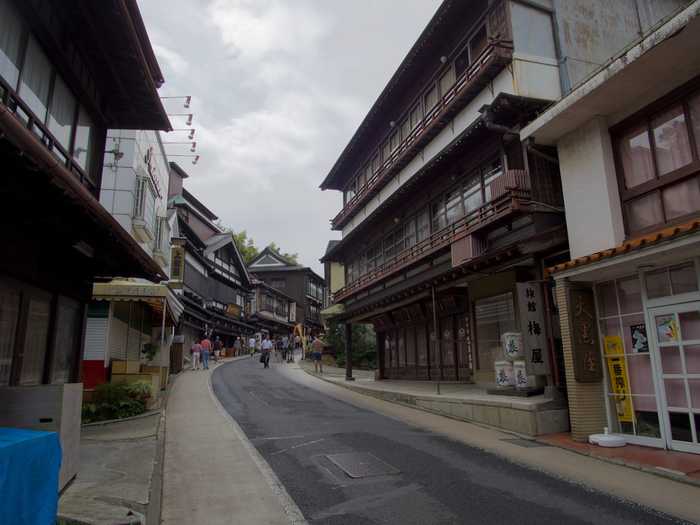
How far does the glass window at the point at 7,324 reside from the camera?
7.02 meters

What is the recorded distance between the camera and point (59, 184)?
17.6ft

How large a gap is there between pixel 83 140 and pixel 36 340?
3857 millimetres

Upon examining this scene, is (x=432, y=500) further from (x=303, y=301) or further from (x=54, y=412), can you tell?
(x=303, y=301)

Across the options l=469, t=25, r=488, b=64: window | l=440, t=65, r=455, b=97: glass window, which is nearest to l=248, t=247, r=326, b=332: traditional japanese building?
l=440, t=65, r=455, b=97: glass window

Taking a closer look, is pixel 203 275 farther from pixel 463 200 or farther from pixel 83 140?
pixel 83 140

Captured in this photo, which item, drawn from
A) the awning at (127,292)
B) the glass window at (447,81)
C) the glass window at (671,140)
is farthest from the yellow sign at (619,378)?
the awning at (127,292)

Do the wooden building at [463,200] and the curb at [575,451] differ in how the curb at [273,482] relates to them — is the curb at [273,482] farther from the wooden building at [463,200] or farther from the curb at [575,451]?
the wooden building at [463,200]

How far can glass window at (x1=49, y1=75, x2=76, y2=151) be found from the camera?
8.27 m

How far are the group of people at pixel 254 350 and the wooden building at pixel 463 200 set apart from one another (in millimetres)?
5740

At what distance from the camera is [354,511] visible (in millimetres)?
6078

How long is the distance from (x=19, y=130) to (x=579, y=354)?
31.6ft

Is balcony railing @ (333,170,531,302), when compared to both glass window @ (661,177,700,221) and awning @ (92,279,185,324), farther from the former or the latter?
awning @ (92,279,185,324)

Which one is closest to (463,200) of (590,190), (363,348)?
(590,190)

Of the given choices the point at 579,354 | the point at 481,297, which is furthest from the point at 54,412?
the point at 481,297
